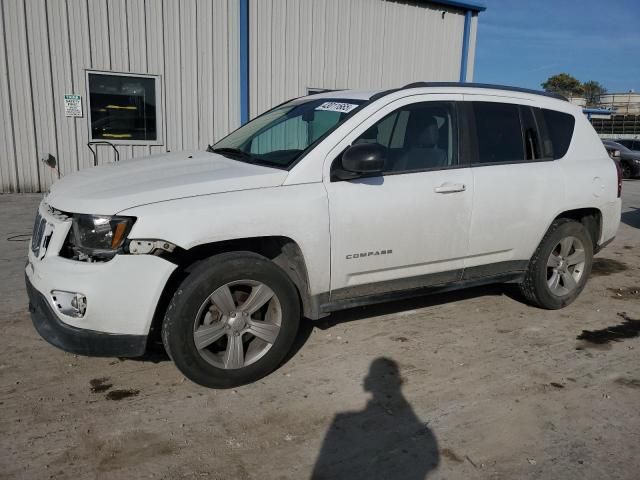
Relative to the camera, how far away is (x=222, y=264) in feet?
10.4

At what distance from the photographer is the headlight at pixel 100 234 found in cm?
296

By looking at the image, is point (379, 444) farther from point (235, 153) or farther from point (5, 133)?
point (5, 133)

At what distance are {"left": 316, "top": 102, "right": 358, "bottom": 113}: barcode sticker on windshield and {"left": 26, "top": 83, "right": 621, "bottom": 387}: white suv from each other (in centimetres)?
2

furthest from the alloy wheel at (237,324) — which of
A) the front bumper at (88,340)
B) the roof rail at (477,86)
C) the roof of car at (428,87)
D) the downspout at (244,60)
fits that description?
the downspout at (244,60)

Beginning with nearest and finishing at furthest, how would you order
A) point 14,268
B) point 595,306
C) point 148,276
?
point 148,276, point 595,306, point 14,268

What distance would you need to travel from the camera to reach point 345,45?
474 inches

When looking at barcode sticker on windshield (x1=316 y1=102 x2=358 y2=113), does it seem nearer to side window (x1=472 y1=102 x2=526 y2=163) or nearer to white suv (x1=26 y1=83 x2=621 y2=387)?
white suv (x1=26 y1=83 x2=621 y2=387)

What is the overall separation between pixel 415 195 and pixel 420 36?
10336mm

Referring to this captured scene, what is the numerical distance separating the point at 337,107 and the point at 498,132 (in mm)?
1365

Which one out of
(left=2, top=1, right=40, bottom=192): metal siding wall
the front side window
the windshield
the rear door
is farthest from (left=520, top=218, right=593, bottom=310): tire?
(left=2, top=1, right=40, bottom=192): metal siding wall

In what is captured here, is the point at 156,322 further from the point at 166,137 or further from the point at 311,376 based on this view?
the point at 166,137

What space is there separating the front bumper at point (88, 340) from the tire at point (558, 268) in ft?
10.9

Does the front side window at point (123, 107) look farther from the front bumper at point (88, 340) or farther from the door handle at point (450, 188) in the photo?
the door handle at point (450, 188)

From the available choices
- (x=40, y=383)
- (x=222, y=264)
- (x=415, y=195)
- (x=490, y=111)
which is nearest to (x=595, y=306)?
(x=490, y=111)
